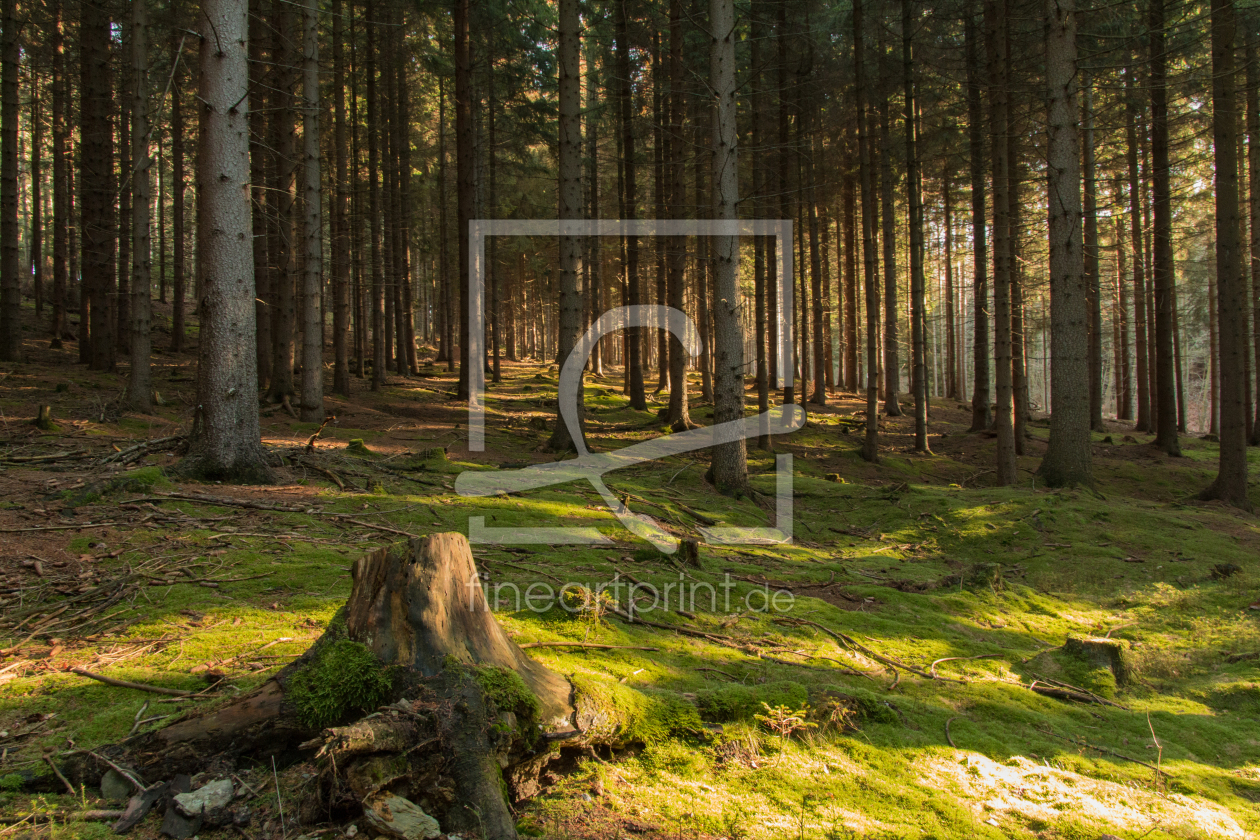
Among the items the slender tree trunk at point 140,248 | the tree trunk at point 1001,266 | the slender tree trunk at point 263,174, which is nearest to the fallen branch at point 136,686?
the slender tree trunk at point 140,248

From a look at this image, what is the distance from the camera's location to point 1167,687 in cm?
477

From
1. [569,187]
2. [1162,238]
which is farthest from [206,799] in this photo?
[1162,238]

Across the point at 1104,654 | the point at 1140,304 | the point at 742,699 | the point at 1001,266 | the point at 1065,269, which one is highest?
the point at 1140,304

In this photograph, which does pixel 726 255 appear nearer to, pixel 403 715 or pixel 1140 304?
pixel 403 715

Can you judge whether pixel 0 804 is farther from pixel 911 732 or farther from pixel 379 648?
pixel 911 732

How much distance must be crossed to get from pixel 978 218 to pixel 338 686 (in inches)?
731

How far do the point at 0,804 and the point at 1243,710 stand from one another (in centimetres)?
641

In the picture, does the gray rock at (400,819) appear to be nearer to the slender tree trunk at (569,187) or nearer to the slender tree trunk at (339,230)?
the slender tree trunk at (569,187)

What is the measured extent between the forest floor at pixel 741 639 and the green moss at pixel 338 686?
0.21 meters

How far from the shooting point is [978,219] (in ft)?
55.8

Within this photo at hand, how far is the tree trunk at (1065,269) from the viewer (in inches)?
422

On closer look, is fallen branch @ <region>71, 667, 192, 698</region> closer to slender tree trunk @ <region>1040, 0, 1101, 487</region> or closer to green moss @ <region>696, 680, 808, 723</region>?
green moss @ <region>696, 680, 808, 723</region>

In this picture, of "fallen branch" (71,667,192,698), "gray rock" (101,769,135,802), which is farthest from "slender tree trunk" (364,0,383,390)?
"gray rock" (101,769,135,802)

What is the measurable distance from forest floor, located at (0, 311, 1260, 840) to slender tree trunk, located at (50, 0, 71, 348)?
1100 centimetres
